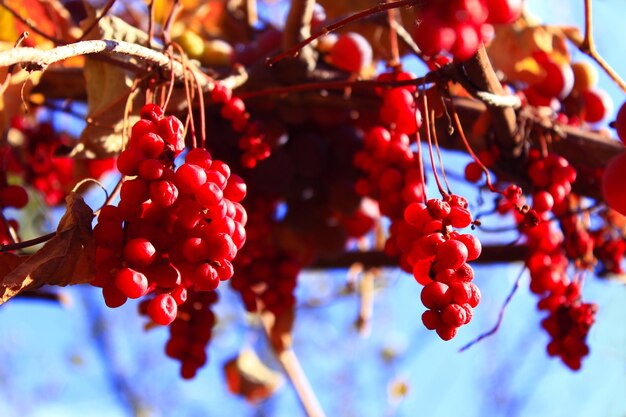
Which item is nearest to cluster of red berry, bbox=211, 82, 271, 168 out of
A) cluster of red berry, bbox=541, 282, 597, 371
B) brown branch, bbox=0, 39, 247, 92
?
brown branch, bbox=0, 39, 247, 92

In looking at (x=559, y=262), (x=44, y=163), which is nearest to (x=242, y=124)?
(x=559, y=262)

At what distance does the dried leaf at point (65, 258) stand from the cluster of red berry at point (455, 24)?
0.28 m

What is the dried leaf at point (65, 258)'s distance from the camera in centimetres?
50

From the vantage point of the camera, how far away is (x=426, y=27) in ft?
1.28

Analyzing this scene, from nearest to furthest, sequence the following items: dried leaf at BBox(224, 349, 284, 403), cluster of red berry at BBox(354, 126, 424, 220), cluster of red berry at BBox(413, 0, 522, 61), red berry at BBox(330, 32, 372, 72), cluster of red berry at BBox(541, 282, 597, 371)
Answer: cluster of red berry at BBox(413, 0, 522, 61)
cluster of red berry at BBox(354, 126, 424, 220)
cluster of red berry at BBox(541, 282, 597, 371)
red berry at BBox(330, 32, 372, 72)
dried leaf at BBox(224, 349, 284, 403)

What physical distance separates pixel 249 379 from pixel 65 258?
2.83 feet

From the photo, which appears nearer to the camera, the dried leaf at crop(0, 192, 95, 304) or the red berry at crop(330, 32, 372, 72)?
the dried leaf at crop(0, 192, 95, 304)

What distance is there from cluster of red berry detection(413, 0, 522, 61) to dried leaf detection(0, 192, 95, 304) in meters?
0.28

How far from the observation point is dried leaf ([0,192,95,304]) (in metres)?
0.50

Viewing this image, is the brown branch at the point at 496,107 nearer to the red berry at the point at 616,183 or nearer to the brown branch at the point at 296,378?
the red berry at the point at 616,183

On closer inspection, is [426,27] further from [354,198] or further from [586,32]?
[354,198]

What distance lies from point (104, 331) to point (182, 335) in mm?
2145

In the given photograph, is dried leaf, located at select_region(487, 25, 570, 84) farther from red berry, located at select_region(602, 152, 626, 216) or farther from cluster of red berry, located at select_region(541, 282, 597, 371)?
red berry, located at select_region(602, 152, 626, 216)

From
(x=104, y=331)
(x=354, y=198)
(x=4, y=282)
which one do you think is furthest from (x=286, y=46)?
(x=104, y=331)
